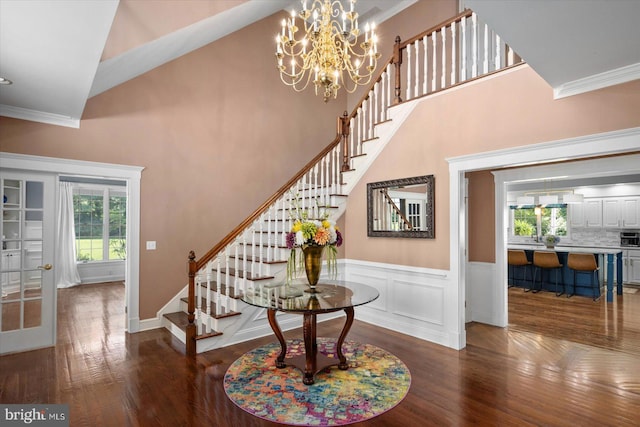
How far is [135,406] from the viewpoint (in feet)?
8.75

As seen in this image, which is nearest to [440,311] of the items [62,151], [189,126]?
[189,126]

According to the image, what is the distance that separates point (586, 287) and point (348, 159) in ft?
17.8

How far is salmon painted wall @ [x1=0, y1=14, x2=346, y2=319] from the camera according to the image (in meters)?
4.28

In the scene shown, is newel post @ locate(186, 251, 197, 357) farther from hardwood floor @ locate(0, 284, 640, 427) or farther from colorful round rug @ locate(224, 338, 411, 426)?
colorful round rug @ locate(224, 338, 411, 426)

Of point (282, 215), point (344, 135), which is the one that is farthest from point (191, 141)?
point (344, 135)

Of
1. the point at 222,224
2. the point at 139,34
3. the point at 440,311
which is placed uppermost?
the point at 139,34

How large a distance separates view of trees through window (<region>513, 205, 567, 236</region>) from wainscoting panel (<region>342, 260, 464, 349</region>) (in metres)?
6.42

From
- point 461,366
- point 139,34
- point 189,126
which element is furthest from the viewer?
point 189,126

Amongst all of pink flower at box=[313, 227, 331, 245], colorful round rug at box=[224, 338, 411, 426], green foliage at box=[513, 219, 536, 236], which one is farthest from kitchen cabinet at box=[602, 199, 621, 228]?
pink flower at box=[313, 227, 331, 245]

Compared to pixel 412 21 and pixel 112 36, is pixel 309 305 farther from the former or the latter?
pixel 412 21

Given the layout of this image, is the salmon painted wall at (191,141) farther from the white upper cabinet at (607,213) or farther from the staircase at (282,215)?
the white upper cabinet at (607,213)

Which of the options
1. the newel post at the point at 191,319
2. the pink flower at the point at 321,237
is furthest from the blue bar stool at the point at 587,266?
the newel post at the point at 191,319

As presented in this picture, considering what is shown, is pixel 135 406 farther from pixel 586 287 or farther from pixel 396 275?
pixel 586 287

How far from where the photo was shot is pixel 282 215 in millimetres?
4945
